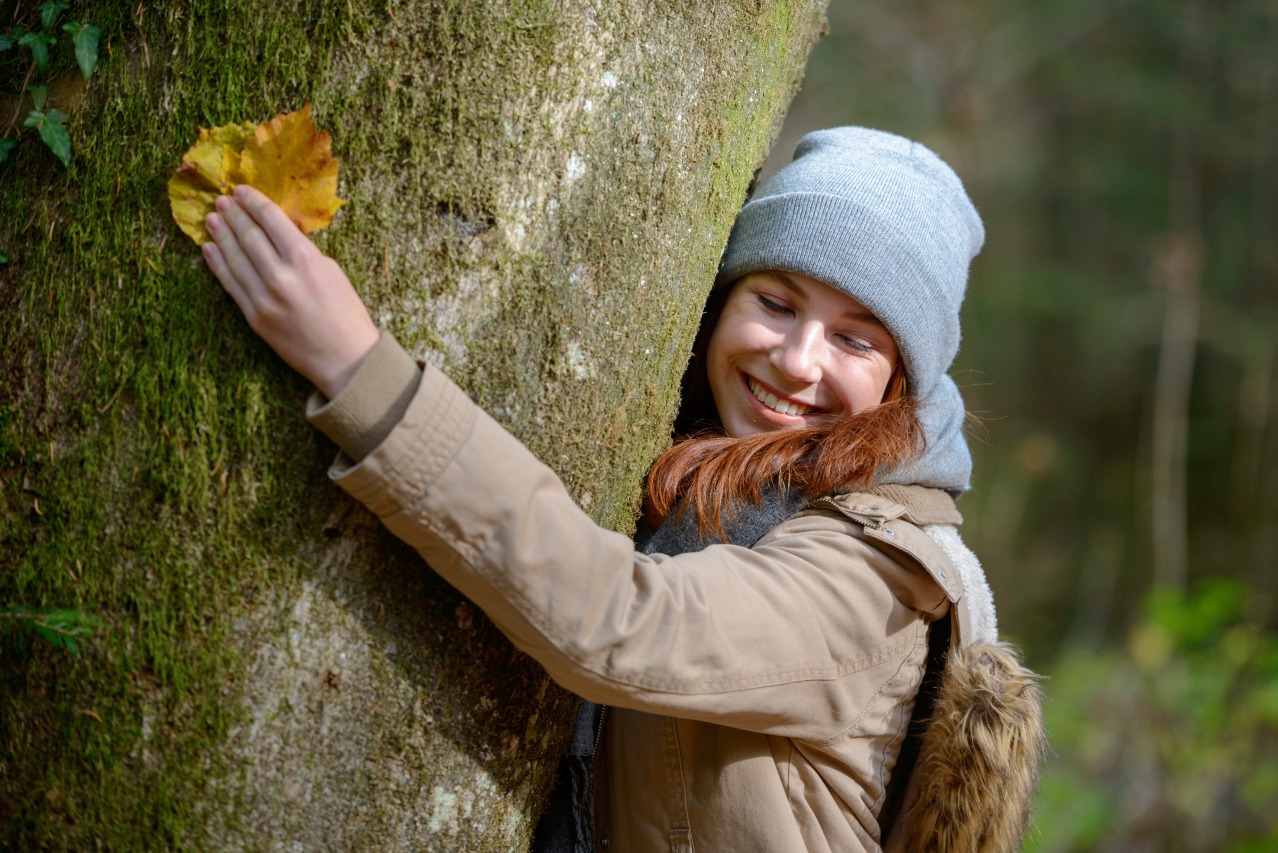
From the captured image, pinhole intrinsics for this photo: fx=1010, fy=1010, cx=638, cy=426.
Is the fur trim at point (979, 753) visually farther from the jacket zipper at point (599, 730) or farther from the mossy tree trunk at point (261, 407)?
the mossy tree trunk at point (261, 407)

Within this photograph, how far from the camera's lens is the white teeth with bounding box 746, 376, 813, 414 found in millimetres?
2141

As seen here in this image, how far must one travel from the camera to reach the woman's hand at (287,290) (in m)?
1.37

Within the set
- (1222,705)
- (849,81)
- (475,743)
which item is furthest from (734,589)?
(849,81)

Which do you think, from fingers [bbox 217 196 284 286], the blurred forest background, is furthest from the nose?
the blurred forest background

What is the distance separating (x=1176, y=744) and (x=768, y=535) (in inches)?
193

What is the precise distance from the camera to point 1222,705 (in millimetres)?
5586

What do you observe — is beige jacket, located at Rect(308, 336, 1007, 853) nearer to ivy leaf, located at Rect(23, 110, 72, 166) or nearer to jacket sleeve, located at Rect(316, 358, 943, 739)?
jacket sleeve, located at Rect(316, 358, 943, 739)

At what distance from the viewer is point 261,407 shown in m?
1.41

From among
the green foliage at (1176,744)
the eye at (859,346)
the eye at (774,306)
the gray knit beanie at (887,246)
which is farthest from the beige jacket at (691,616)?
the green foliage at (1176,744)

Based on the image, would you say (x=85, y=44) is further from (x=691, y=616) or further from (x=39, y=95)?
(x=691, y=616)

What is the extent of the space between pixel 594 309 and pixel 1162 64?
1242 centimetres

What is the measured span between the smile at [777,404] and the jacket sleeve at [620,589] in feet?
1.31

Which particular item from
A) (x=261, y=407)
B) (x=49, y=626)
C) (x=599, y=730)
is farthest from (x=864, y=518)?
(x=49, y=626)

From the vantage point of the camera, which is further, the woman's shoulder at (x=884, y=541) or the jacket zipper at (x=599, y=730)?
the jacket zipper at (x=599, y=730)
